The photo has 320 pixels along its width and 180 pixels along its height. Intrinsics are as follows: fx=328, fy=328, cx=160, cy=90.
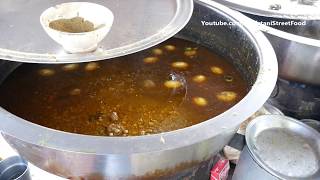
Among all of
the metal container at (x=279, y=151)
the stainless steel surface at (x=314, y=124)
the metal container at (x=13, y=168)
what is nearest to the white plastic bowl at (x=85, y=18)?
the metal container at (x=13, y=168)

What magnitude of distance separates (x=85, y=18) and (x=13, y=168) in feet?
2.06

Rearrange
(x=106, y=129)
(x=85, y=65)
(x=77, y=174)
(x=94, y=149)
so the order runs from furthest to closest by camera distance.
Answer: (x=85, y=65), (x=106, y=129), (x=77, y=174), (x=94, y=149)

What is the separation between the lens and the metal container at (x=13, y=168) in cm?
121

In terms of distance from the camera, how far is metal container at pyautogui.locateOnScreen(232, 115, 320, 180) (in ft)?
3.61

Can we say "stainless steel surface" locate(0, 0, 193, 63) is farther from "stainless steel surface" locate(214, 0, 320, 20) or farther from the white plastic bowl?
"stainless steel surface" locate(214, 0, 320, 20)

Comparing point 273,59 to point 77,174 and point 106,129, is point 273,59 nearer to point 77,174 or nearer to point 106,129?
point 106,129

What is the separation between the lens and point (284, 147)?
1183mm

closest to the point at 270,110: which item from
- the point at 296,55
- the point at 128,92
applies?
the point at 296,55

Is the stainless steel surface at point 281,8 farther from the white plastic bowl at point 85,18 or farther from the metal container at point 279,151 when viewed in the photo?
the white plastic bowl at point 85,18

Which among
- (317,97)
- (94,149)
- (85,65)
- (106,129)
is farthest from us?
(317,97)

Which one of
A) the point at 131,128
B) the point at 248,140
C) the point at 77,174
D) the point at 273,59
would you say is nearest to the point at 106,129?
the point at 131,128

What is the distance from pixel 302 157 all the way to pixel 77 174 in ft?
2.53

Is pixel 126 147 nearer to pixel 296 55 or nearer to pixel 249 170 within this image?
pixel 249 170

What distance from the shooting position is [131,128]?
3.59 ft
